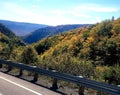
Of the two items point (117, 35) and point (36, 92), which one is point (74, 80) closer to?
point (36, 92)

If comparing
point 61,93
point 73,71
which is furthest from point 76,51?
point 61,93

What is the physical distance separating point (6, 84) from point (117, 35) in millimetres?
63883

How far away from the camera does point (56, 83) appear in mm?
14875

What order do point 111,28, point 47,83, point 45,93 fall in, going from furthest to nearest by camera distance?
point 111,28, point 47,83, point 45,93

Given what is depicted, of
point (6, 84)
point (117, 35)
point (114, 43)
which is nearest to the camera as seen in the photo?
point (6, 84)

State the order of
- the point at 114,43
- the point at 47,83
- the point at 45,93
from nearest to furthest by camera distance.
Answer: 1. the point at 45,93
2. the point at 47,83
3. the point at 114,43

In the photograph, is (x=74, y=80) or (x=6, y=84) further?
(x=6, y=84)

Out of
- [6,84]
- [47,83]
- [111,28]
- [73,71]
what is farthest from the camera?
[111,28]

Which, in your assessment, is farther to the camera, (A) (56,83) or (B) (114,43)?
(B) (114,43)

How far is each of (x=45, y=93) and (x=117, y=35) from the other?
214 ft

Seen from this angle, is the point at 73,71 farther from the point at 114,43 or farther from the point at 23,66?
the point at 114,43

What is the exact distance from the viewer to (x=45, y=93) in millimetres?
12688

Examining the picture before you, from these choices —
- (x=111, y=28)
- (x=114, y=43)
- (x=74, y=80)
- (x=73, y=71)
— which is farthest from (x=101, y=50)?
(x=74, y=80)

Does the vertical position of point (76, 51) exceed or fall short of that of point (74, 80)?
it falls short
